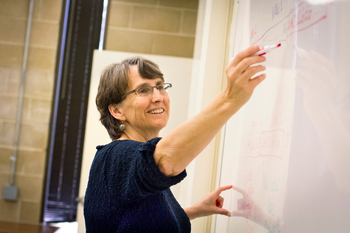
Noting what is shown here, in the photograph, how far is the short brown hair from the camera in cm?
107

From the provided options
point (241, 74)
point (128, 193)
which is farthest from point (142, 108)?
point (241, 74)

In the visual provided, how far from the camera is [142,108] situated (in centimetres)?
105

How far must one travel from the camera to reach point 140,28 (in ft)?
8.92

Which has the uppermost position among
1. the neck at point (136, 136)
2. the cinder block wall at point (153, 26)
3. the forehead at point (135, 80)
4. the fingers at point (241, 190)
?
the cinder block wall at point (153, 26)

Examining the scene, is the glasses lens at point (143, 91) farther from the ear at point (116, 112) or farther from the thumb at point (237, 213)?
the thumb at point (237, 213)

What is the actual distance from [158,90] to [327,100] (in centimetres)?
56

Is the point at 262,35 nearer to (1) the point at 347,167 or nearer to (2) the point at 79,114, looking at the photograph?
(1) the point at 347,167

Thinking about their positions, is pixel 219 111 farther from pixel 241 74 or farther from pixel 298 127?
pixel 298 127

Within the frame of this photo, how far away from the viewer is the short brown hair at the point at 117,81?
107 cm

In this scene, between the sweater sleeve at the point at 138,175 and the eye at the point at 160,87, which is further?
the eye at the point at 160,87

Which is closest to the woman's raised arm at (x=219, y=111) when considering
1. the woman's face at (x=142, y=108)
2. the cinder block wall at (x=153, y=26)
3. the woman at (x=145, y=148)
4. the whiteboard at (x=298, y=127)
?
the woman at (x=145, y=148)

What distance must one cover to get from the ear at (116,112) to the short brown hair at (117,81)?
0.01 meters

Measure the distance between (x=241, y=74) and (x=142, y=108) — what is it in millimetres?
418

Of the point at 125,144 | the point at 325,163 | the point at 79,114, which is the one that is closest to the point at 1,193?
the point at 79,114
